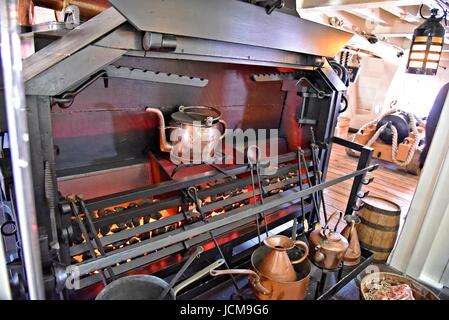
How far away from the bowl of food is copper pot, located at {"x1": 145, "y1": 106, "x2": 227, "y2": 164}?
1051 mm

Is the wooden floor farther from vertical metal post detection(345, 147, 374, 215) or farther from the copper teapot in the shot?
the copper teapot

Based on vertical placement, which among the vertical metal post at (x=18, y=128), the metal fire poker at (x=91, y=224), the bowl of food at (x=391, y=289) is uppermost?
the vertical metal post at (x=18, y=128)

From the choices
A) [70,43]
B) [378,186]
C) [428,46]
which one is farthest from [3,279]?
[378,186]

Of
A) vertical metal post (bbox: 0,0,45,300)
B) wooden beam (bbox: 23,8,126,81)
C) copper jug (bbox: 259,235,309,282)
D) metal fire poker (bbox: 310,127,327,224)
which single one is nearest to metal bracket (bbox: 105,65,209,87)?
wooden beam (bbox: 23,8,126,81)

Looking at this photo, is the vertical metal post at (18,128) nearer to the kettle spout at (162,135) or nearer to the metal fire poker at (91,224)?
the metal fire poker at (91,224)

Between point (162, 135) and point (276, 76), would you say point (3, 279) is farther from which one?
point (276, 76)

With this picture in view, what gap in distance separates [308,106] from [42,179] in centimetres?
183

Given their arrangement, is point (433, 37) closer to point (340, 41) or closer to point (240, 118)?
point (340, 41)

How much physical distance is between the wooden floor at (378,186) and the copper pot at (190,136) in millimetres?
1898

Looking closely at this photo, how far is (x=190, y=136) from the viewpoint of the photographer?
1575 millimetres

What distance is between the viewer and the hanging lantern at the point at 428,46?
208cm

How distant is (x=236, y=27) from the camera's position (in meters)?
1.35

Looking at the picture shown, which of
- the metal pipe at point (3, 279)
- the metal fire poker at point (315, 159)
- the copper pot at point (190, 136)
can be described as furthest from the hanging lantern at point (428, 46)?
the metal pipe at point (3, 279)
